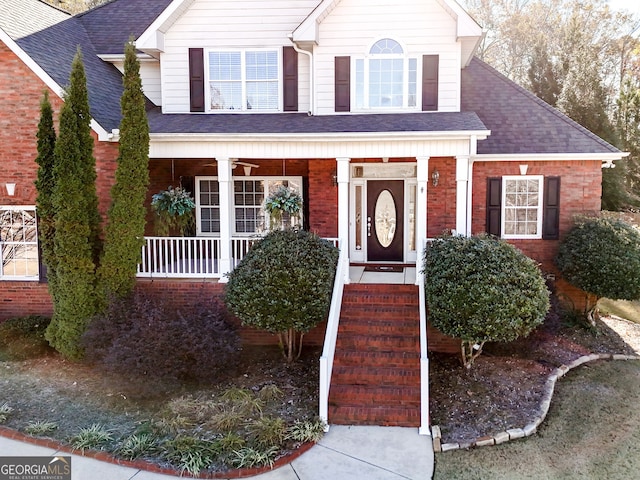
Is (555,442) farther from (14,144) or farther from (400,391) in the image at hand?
(14,144)

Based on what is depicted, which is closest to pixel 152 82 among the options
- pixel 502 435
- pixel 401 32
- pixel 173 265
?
pixel 173 265

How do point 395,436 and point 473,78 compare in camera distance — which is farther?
point 473,78

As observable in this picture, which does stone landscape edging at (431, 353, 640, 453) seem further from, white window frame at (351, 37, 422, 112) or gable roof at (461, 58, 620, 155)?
white window frame at (351, 37, 422, 112)

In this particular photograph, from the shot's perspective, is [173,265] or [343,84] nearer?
[173,265]

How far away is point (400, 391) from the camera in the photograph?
9.38 metres

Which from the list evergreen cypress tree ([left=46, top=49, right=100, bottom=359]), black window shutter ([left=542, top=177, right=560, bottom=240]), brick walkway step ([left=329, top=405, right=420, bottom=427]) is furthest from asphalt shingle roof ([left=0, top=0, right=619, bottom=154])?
brick walkway step ([left=329, top=405, right=420, bottom=427])

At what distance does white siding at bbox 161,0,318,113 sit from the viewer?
13938 mm

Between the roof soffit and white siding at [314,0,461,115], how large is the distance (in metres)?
3.41

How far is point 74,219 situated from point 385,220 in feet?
24.1

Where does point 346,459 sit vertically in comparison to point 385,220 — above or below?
below

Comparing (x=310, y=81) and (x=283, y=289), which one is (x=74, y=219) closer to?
(x=283, y=289)

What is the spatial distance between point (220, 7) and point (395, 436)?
34.8ft

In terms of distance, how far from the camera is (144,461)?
7.61 metres

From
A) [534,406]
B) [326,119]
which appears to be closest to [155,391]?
[534,406]
